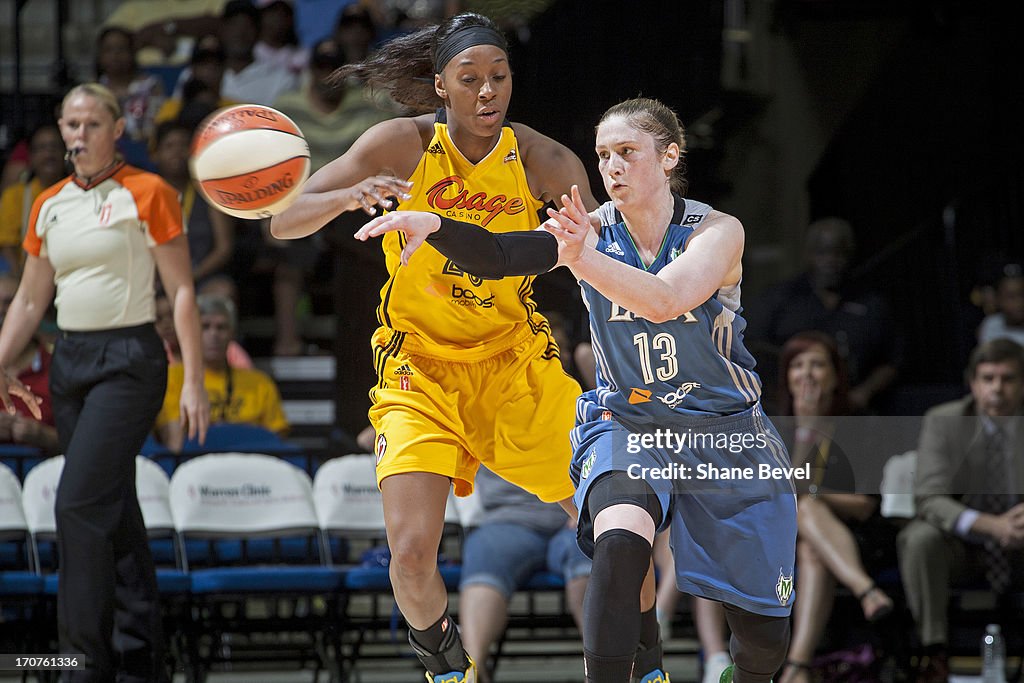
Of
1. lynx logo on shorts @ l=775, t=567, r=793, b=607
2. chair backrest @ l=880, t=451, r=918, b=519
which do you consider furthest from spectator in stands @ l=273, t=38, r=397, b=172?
chair backrest @ l=880, t=451, r=918, b=519

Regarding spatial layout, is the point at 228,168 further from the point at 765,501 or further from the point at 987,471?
the point at 987,471

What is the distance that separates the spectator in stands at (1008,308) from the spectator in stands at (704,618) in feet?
6.05

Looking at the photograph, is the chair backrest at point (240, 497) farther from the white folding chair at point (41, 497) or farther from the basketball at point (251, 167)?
the basketball at point (251, 167)

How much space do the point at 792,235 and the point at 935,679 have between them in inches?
68.6

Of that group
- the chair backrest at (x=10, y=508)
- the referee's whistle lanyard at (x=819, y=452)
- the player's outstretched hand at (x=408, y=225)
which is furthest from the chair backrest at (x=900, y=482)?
the chair backrest at (x=10, y=508)

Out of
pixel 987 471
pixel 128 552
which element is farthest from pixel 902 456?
pixel 128 552

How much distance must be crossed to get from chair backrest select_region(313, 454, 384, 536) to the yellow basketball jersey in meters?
1.67

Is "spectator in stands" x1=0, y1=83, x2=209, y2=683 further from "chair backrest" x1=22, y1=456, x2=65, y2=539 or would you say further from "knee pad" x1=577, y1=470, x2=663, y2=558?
"knee pad" x1=577, y1=470, x2=663, y2=558

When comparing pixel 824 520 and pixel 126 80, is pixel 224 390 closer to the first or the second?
pixel 824 520

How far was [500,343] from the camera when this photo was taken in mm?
3686

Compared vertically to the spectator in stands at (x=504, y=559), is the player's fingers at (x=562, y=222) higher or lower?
higher

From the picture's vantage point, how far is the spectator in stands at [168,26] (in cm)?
802

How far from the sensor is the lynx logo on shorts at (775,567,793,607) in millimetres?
3299

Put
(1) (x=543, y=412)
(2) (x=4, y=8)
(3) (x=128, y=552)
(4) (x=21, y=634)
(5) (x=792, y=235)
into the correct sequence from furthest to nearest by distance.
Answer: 1. (2) (x=4, y=8)
2. (5) (x=792, y=235)
3. (4) (x=21, y=634)
4. (3) (x=128, y=552)
5. (1) (x=543, y=412)
